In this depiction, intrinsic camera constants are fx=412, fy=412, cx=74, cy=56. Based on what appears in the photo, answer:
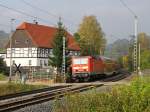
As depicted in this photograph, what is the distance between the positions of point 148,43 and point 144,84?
5685 inches

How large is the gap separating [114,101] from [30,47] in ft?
246

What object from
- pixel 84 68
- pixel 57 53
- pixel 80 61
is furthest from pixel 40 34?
pixel 84 68

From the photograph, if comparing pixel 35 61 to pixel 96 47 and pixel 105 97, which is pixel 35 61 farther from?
pixel 105 97

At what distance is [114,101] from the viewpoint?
918 centimetres

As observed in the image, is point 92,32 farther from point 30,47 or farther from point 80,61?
point 80,61

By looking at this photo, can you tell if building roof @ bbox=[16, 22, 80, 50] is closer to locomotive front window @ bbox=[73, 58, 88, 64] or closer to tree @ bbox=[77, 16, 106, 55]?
tree @ bbox=[77, 16, 106, 55]

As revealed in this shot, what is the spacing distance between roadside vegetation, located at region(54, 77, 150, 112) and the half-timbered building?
233 ft

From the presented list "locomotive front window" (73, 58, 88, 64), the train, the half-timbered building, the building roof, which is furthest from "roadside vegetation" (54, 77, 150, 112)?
the building roof

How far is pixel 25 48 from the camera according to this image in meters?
84.4

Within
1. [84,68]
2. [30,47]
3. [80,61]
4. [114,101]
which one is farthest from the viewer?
[30,47]

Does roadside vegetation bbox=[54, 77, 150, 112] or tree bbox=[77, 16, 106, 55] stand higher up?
tree bbox=[77, 16, 106, 55]

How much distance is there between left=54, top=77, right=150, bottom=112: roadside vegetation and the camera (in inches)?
346

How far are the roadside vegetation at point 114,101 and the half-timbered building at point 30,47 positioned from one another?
233ft

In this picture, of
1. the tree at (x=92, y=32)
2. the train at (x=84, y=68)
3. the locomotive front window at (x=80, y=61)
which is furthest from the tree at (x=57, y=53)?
the tree at (x=92, y=32)
